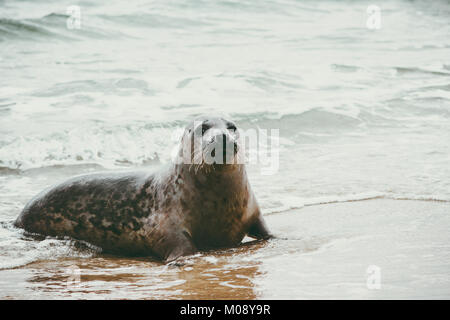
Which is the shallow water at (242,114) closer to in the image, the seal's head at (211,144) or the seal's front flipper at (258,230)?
the seal's front flipper at (258,230)

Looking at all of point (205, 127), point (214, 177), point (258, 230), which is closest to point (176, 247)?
point (214, 177)

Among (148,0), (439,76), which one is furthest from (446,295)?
(148,0)

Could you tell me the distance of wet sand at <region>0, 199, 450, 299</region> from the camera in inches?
139

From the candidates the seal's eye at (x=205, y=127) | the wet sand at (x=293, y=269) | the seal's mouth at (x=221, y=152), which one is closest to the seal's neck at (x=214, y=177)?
the seal's mouth at (x=221, y=152)

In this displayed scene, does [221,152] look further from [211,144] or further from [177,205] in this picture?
[177,205]

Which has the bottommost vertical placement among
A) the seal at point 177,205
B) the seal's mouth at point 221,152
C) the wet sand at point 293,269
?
the wet sand at point 293,269

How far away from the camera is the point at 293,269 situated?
13.3 ft

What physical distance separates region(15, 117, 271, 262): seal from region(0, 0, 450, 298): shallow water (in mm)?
176

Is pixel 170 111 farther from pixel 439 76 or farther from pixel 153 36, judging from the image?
pixel 153 36

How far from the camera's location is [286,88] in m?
13.7

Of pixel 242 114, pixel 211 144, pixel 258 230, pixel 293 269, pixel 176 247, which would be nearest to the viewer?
pixel 293 269

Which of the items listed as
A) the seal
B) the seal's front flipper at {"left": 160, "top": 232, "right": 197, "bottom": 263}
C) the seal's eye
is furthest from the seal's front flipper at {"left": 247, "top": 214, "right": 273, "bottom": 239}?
the seal's eye

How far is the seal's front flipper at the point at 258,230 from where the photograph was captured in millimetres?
4891

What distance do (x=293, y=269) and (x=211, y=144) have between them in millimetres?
943
